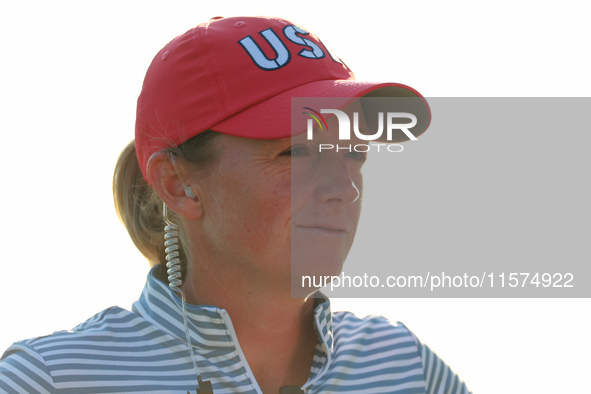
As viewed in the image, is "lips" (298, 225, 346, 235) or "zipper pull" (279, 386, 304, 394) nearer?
"lips" (298, 225, 346, 235)

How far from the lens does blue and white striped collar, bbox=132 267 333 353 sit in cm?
152

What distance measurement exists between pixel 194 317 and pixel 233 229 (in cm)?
26

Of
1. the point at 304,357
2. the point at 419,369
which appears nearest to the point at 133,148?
the point at 304,357

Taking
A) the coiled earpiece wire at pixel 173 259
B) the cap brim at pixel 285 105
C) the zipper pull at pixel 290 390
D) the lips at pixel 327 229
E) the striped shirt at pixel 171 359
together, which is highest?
the cap brim at pixel 285 105

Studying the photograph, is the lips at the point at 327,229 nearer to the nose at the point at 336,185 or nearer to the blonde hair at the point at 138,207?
the nose at the point at 336,185

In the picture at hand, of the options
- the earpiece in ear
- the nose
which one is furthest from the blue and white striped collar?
the nose

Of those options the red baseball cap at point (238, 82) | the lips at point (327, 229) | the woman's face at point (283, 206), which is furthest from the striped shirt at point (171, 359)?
the red baseball cap at point (238, 82)

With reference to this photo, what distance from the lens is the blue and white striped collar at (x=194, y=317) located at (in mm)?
1522

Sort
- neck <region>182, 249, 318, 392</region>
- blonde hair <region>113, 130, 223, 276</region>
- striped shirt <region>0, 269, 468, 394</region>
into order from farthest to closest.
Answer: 1. blonde hair <region>113, 130, 223, 276</region>
2. neck <region>182, 249, 318, 392</region>
3. striped shirt <region>0, 269, 468, 394</region>

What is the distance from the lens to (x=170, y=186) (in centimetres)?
163

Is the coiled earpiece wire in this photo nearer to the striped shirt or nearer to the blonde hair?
the striped shirt

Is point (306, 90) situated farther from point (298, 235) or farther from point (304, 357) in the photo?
point (304, 357)

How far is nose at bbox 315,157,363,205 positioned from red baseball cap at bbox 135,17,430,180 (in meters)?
0.16

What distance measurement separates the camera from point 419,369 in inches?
68.8
